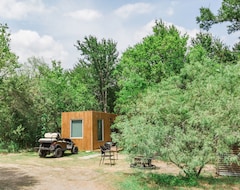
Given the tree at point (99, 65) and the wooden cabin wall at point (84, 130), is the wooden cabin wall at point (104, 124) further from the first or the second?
the tree at point (99, 65)

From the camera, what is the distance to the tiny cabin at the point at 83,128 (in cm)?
1588

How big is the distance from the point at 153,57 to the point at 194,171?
14413 mm

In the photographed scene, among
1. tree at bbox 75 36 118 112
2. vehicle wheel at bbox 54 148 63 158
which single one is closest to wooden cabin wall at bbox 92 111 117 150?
vehicle wheel at bbox 54 148 63 158

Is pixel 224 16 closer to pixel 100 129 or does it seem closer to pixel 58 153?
pixel 100 129

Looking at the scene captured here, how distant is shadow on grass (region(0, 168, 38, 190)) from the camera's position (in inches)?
282

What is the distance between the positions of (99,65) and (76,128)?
40.5ft

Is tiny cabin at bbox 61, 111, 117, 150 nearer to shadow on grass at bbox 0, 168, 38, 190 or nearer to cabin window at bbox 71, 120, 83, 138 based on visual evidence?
cabin window at bbox 71, 120, 83, 138

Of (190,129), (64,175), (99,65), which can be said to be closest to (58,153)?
(64,175)

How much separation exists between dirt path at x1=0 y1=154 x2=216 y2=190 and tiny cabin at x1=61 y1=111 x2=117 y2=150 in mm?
4372

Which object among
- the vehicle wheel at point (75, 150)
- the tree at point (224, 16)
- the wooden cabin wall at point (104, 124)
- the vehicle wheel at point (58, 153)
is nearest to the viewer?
the vehicle wheel at point (58, 153)

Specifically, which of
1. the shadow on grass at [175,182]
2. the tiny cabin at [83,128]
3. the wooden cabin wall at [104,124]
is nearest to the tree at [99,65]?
the wooden cabin wall at [104,124]

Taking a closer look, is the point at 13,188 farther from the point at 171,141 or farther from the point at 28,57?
the point at 28,57

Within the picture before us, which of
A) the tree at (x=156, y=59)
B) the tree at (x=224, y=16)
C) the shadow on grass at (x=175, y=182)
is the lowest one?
the shadow on grass at (x=175, y=182)

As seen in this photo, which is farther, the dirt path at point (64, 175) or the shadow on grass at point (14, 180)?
the dirt path at point (64, 175)
